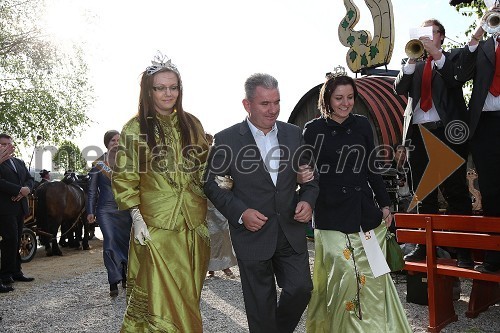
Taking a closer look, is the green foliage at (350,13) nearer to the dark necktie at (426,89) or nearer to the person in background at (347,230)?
the dark necktie at (426,89)

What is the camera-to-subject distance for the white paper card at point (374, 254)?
11.7 feet

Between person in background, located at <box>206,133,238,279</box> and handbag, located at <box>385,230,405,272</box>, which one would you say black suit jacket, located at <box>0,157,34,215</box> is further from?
handbag, located at <box>385,230,405,272</box>

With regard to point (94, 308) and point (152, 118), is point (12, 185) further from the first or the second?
point (152, 118)

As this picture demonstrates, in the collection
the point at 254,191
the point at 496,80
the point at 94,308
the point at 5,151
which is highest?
the point at 496,80

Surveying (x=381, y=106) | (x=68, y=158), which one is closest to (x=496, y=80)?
(x=381, y=106)

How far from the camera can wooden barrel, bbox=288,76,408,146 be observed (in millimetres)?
9375

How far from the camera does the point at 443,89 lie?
4.35 meters

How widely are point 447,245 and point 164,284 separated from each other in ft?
7.87

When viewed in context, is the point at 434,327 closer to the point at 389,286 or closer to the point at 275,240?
the point at 389,286

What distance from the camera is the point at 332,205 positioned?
11.9 feet

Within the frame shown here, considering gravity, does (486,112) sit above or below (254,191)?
above

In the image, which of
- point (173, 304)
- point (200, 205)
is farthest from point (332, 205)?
point (173, 304)

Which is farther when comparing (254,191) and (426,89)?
(426,89)

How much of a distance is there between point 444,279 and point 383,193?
1356mm
